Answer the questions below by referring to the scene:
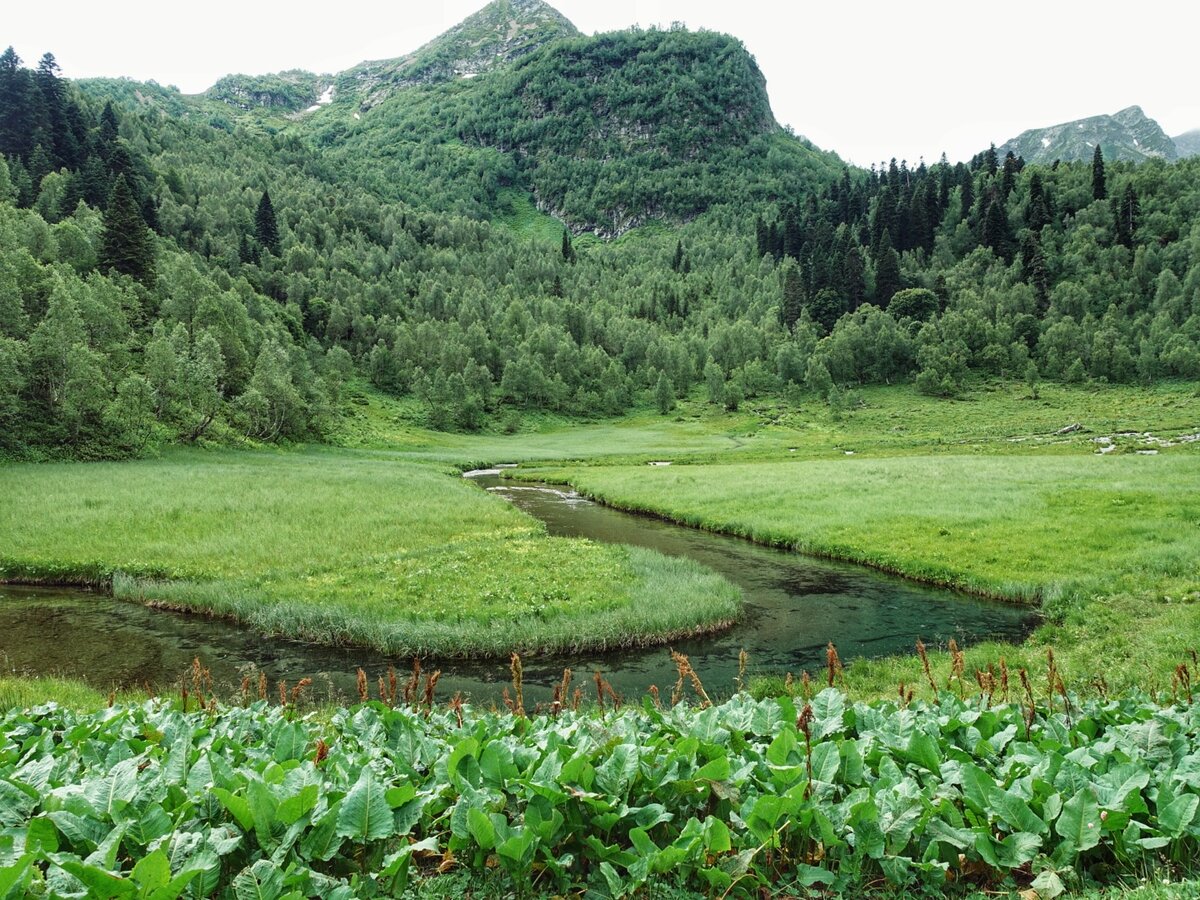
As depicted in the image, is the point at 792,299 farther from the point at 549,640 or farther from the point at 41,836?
the point at 41,836

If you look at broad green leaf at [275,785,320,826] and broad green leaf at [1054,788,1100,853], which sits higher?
broad green leaf at [275,785,320,826]

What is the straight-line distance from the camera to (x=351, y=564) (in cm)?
3019

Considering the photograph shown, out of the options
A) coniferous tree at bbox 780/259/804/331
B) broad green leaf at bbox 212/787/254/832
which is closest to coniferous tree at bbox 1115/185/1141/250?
coniferous tree at bbox 780/259/804/331

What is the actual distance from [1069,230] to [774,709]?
8641 inches

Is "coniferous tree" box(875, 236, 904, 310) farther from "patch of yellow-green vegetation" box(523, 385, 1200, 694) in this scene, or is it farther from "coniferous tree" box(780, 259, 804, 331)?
"patch of yellow-green vegetation" box(523, 385, 1200, 694)

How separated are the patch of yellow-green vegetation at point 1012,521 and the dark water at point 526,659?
248 centimetres

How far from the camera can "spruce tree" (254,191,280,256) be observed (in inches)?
7042

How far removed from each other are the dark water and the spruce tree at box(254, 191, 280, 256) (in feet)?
584

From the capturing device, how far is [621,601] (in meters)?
24.7

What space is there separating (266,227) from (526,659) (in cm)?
19583

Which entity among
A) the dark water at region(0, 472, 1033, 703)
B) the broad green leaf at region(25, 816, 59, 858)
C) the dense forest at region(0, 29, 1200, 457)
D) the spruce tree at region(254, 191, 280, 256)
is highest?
the spruce tree at region(254, 191, 280, 256)

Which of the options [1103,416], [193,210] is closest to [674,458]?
[1103,416]

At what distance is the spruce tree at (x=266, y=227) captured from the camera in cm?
17888

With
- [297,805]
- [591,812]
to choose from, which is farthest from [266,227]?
[591,812]
